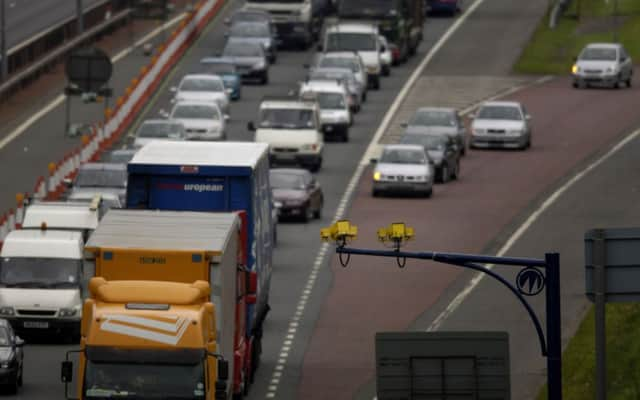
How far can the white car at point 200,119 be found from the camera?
220ft

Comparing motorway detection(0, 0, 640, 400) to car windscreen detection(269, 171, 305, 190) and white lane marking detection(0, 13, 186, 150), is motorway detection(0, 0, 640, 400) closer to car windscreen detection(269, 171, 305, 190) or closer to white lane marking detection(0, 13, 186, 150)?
white lane marking detection(0, 13, 186, 150)

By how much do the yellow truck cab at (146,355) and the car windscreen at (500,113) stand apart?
1556 inches

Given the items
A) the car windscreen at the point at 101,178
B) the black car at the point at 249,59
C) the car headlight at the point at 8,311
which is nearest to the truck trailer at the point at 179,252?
the car headlight at the point at 8,311

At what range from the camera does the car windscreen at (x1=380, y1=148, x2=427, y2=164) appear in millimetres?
59438

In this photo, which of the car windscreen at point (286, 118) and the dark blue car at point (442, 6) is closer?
the car windscreen at point (286, 118)

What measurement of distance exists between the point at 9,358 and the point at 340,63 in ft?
145

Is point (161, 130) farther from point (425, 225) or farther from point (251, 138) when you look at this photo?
point (425, 225)

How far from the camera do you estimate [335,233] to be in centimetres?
2891

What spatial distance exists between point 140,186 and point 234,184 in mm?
1545

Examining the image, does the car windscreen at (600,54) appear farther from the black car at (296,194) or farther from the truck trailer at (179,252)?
the truck trailer at (179,252)

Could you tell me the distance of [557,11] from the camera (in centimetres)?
9919


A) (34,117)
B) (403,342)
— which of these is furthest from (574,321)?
(34,117)

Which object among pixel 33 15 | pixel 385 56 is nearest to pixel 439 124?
pixel 385 56

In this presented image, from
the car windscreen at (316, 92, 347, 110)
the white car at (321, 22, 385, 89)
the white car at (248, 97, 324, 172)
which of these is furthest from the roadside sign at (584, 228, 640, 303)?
the white car at (321, 22, 385, 89)
